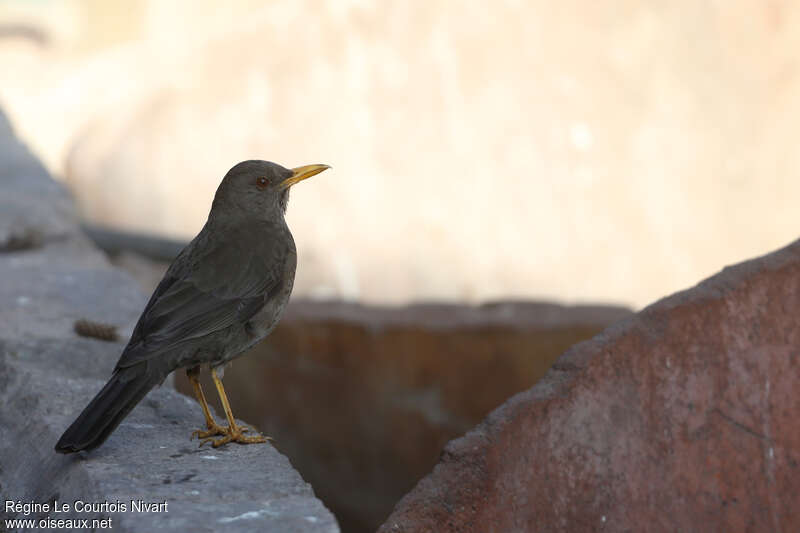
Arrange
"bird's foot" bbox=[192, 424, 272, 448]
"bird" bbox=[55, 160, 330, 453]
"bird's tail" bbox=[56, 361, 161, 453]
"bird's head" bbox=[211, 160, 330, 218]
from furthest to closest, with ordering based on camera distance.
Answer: "bird's head" bbox=[211, 160, 330, 218], "bird's foot" bbox=[192, 424, 272, 448], "bird" bbox=[55, 160, 330, 453], "bird's tail" bbox=[56, 361, 161, 453]

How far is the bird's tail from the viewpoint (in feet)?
7.78

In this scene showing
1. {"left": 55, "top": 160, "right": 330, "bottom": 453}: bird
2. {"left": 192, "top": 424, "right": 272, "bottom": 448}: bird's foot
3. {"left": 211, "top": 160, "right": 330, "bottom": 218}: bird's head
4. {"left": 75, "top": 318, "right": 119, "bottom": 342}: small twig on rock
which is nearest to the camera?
{"left": 55, "top": 160, "right": 330, "bottom": 453}: bird

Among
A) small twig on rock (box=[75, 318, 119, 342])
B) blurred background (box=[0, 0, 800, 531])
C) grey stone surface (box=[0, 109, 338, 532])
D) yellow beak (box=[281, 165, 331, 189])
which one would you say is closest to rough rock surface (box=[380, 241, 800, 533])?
grey stone surface (box=[0, 109, 338, 532])

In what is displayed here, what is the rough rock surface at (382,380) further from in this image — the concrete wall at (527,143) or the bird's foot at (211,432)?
the bird's foot at (211,432)

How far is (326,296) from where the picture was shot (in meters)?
6.51

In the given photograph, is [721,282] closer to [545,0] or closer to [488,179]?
[488,179]

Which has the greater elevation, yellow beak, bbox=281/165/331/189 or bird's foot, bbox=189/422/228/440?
yellow beak, bbox=281/165/331/189

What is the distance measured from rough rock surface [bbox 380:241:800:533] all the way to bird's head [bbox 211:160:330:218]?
90 centimetres

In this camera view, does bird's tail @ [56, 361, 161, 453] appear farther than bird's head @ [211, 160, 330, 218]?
No

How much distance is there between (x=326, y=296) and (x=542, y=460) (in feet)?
13.5

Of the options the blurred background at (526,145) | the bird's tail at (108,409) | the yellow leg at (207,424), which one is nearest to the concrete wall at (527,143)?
the blurred background at (526,145)

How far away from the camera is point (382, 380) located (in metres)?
5.27

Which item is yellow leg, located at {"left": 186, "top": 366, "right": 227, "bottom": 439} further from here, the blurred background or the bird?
the blurred background

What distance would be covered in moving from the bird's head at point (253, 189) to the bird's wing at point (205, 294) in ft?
0.43
